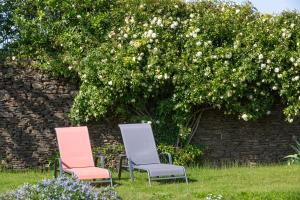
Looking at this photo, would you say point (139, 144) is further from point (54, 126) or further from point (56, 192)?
point (56, 192)

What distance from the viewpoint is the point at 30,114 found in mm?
11602

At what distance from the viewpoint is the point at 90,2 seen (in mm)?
12531

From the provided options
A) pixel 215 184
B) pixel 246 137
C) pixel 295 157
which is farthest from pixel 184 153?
pixel 215 184

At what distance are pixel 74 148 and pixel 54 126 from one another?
198cm

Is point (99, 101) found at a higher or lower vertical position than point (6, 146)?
higher

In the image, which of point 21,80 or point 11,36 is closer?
point 21,80

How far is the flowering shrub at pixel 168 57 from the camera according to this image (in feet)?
38.5

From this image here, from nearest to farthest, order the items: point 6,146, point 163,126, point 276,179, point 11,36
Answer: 1. point 276,179
2. point 6,146
3. point 163,126
4. point 11,36

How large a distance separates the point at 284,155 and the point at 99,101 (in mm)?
3892

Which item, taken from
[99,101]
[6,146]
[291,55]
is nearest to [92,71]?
[99,101]

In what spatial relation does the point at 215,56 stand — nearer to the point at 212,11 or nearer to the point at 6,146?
the point at 212,11

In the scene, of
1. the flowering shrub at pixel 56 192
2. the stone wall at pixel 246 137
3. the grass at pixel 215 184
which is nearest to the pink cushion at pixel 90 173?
the grass at pixel 215 184

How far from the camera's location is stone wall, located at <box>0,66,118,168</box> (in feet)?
37.7

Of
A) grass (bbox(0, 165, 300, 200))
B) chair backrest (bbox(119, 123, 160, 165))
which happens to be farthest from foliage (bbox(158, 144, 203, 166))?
chair backrest (bbox(119, 123, 160, 165))
